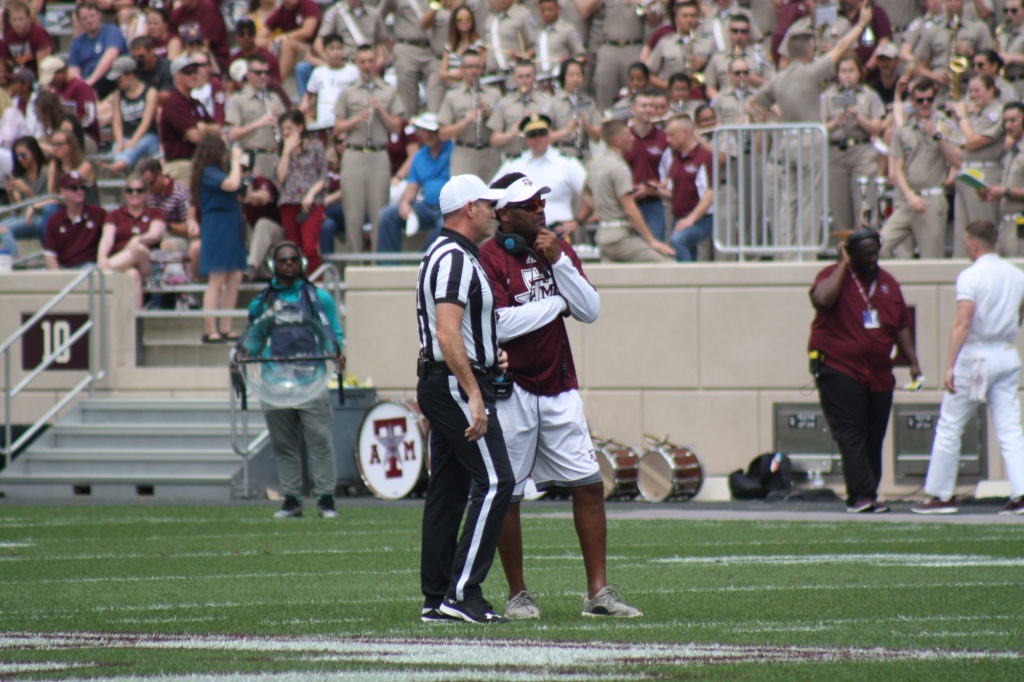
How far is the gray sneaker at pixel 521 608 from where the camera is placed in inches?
296

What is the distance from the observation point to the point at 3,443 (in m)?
18.8

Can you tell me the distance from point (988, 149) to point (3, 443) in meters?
10.9

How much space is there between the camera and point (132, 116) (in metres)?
22.7

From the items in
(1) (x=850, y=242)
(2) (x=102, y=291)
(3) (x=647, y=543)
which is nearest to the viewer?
(3) (x=647, y=543)

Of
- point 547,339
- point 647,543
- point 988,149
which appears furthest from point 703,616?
point 988,149

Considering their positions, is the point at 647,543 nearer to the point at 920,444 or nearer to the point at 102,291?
the point at 920,444

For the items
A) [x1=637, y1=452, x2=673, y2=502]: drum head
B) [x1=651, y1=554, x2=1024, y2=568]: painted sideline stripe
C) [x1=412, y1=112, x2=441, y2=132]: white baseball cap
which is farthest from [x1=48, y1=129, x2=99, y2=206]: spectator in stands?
[x1=651, y1=554, x2=1024, y2=568]: painted sideline stripe

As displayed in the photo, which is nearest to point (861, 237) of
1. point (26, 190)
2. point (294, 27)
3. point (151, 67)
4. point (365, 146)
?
point (365, 146)

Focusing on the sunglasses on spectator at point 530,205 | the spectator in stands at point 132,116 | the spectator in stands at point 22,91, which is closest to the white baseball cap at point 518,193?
the sunglasses on spectator at point 530,205

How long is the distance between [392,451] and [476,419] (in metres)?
9.21

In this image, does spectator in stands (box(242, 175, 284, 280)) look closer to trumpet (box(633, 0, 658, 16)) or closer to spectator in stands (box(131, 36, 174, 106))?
spectator in stands (box(131, 36, 174, 106))

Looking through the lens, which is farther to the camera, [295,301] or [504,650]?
[295,301]

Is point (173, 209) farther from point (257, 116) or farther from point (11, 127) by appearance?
point (11, 127)

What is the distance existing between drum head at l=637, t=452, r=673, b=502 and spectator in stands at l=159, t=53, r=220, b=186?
24.0 ft
